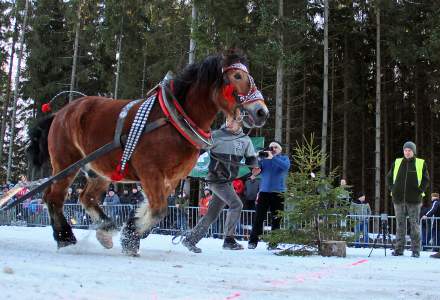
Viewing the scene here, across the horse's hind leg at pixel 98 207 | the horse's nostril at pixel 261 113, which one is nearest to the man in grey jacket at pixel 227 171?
the horse's hind leg at pixel 98 207

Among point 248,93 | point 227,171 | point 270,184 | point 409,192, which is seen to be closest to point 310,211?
point 270,184

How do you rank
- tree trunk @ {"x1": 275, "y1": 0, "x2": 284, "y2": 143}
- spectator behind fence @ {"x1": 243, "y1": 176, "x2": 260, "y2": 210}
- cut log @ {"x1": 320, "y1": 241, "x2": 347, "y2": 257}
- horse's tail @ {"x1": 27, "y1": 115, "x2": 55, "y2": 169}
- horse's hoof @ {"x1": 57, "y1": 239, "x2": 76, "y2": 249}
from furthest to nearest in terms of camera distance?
tree trunk @ {"x1": 275, "y1": 0, "x2": 284, "y2": 143} → spectator behind fence @ {"x1": 243, "y1": 176, "x2": 260, "y2": 210} → cut log @ {"x1": 320, "y1": 241, "x2": 347, "y2": 257} → horse's tail @ {"x1": 27, "y1": 115, "x2": 55, "y2": 169} → horse's hoof @ {"x1": 57, "y1": 239, "x2": 76, "y2": 249}

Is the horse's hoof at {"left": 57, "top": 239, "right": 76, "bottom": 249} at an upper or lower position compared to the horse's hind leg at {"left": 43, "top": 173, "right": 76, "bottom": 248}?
lower

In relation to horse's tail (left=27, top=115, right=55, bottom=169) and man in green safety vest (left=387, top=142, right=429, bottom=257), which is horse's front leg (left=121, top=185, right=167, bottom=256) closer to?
horse's tail (left=27, top=115, right=55, bottom=169)

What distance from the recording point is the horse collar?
583cm

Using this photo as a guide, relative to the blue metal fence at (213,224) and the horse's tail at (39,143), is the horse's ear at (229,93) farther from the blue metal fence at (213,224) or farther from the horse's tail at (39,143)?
the blue metal fence at (213,224)

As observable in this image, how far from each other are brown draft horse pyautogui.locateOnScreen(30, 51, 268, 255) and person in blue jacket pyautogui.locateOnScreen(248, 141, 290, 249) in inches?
112

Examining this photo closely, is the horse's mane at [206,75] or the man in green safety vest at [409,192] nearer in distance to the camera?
the horse's mane at [206,75]

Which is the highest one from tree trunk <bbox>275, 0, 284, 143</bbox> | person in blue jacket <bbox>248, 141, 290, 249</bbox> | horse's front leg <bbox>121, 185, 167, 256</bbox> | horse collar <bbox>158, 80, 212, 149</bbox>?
tree trunk <bbox>275, 0, 284, 143</bbox>

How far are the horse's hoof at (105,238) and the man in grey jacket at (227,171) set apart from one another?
52.3 inches

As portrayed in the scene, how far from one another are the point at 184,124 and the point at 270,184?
11.2ft

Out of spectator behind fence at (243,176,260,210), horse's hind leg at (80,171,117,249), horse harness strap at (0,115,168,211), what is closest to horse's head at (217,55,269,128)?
horse harness strap at (0,115,168,211)

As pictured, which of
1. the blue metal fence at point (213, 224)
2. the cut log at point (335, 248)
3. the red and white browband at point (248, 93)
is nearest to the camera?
the red and white browband at point (248, 93)

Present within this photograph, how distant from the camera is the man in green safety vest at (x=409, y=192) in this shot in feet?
28.6
